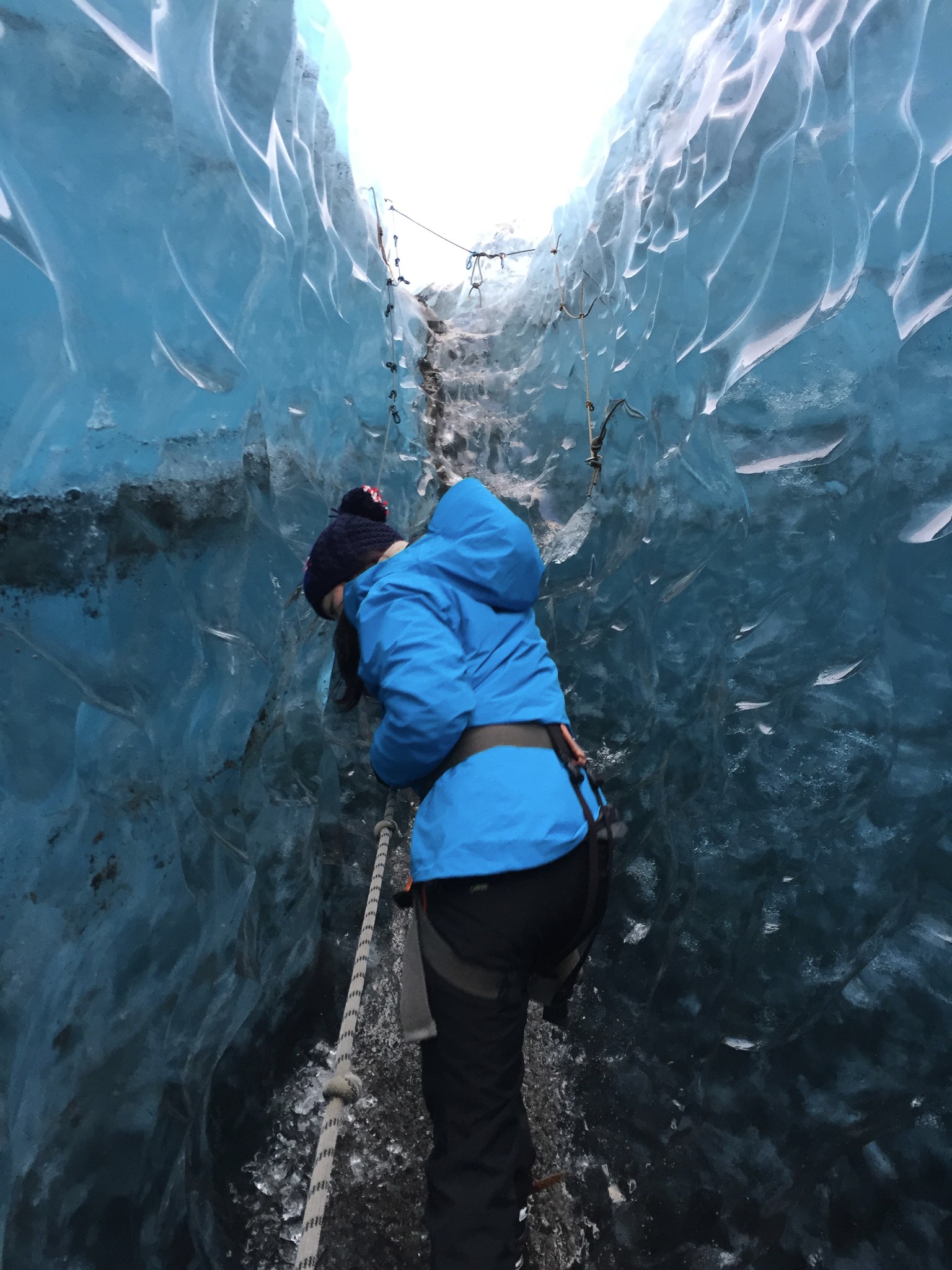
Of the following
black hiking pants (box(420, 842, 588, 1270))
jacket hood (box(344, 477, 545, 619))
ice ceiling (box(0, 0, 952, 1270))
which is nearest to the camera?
black hiking pants (box(420, 842, 588, 1270))

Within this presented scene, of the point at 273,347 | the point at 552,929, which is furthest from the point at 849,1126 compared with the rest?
the point at 273,347

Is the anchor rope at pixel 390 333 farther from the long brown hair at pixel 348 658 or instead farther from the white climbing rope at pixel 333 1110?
the white climbing rope at pixel 333 1110

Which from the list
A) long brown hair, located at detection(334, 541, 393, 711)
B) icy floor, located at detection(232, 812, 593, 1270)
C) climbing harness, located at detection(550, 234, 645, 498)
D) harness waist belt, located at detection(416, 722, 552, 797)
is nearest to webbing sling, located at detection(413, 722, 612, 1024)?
harness waist belt, located at detection(416, 722, 552, 797)

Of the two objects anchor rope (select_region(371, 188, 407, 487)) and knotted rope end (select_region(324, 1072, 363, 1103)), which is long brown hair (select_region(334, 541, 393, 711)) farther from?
anchor rope (select_region(371, 188, 407, 487))

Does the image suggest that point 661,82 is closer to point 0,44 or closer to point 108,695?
point 0,44

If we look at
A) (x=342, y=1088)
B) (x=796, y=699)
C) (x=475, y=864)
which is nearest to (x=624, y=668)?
(x=796, y=699)

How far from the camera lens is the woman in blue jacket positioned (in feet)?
4.10

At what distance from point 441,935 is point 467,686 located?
0.53 meters

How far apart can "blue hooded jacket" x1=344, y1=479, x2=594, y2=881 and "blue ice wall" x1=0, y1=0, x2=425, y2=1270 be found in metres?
0.62

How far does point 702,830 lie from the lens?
1985 millimetres

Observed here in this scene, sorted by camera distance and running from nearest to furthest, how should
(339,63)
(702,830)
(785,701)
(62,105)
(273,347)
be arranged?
(62,105)
(785,701)
(702,830)
(273,347)
(339,63)

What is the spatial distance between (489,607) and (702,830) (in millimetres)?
1092

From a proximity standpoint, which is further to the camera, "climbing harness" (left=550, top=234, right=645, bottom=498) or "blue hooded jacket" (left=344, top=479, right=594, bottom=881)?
"climbing harness" (left=550, top=234, right=645, bottom=498)

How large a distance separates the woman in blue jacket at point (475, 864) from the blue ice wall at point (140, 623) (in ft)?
2.13
